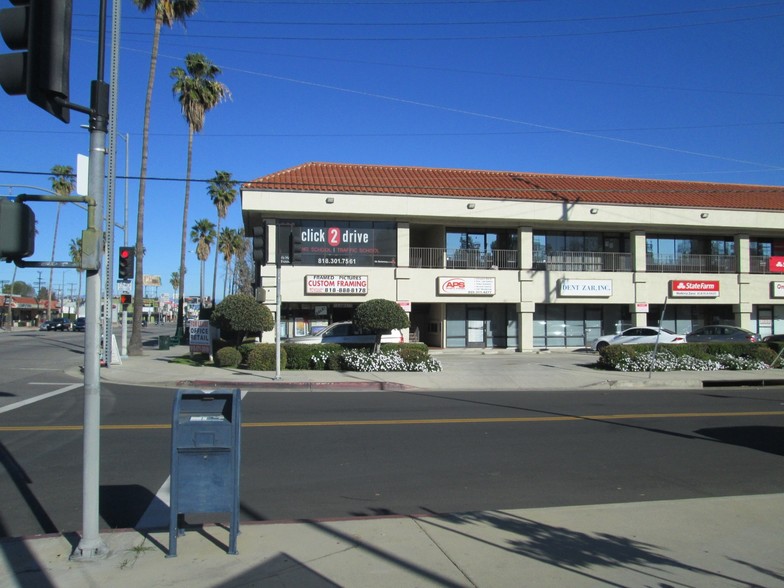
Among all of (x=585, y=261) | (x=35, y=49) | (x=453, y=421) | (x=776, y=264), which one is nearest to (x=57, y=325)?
(x=585, y=261)

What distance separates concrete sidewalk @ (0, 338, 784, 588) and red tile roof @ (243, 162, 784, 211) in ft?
73.2

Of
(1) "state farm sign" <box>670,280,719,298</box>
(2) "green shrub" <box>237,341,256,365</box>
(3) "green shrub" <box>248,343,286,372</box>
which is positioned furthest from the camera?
(1) "state farm sign" <box>670,280,719,298</box>

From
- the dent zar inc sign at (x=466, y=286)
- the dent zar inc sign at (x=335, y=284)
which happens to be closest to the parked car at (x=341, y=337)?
the dent zar inc sign at (x=335, y=284)

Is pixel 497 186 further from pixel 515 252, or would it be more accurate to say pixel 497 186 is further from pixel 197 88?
pixel 197 88

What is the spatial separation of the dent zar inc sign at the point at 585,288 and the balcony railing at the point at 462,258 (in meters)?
2.58

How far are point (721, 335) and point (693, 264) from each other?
272 inches

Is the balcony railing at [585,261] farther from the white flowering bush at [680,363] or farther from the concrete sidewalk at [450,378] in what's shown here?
the white flowering bush at [680,363]

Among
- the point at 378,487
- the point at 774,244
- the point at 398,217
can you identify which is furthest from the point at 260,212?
the point at 774,244

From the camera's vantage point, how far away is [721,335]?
28.1 m

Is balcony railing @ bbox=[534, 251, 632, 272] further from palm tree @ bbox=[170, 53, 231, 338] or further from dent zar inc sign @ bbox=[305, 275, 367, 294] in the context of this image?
palm tree @ bbox=[170, 53, 231, 338]

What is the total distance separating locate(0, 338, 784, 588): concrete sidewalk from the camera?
4531 millimetres

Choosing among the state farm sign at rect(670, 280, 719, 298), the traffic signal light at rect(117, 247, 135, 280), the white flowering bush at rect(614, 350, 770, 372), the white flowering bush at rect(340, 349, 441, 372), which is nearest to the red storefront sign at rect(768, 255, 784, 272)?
the state farm sign at rect(670, 280, 719, 298)

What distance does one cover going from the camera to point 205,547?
16.7ft

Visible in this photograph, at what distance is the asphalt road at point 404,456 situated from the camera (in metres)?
6.66
